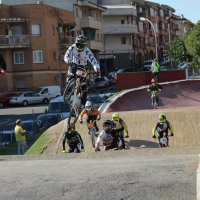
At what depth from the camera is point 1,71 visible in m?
13.2

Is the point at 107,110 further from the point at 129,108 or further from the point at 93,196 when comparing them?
the point at 93,196

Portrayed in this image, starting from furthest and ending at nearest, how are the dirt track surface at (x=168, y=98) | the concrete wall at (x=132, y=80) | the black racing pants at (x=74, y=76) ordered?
the concrete wall at (x=132, y=80)
the dirt track surface at (x=168, y=98)
the black racing pants at (x=74, y=76)

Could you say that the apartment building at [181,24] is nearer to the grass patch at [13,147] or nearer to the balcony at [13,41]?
the balcony at [13,41]

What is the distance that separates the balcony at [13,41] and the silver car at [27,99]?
668 centimetres

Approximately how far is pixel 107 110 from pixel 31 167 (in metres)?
17.6

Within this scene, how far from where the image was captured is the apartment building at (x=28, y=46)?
59.1m

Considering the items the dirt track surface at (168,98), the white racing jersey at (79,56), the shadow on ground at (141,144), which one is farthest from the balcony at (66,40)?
the white racing jersey at (79,56)

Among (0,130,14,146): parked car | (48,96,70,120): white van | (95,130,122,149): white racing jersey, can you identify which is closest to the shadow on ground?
(95,130,122,149): white racing jersey

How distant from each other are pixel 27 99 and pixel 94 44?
773 inches

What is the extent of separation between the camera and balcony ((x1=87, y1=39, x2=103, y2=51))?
6969cm

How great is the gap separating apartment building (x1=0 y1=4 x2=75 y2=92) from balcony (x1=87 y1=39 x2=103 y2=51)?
26.6 feet

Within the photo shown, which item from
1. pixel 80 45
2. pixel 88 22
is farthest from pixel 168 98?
pixel 88 22

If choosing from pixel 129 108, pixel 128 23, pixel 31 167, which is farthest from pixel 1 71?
pixel 128 23

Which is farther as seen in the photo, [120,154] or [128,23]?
[128,23]
